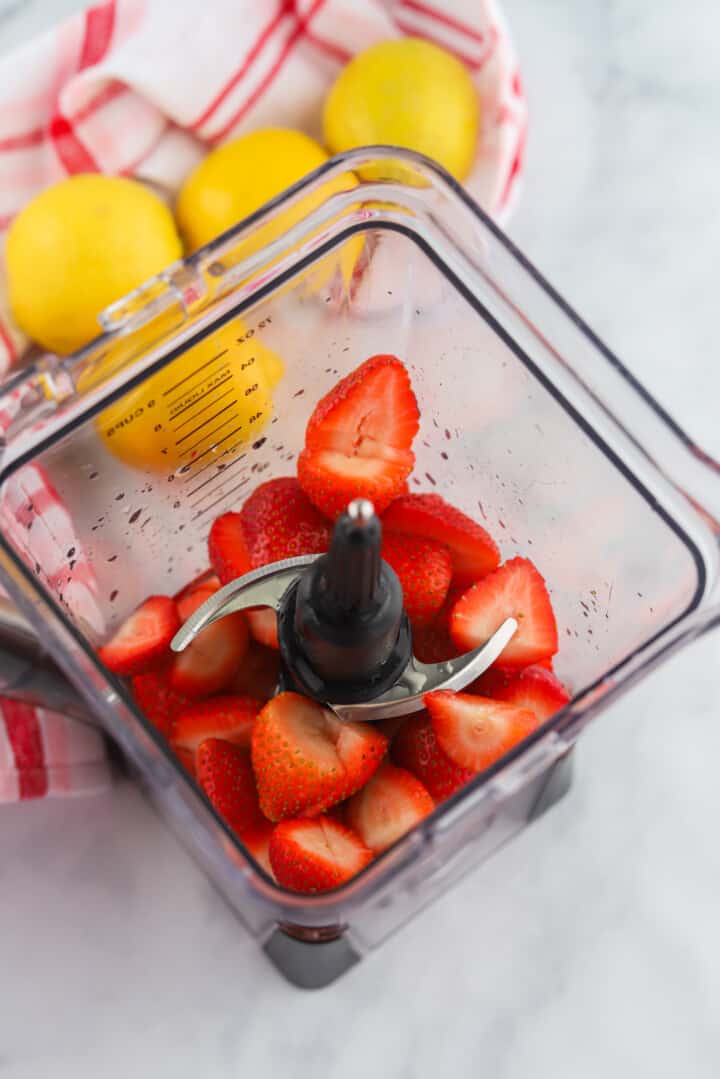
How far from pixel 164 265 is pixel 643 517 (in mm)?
282

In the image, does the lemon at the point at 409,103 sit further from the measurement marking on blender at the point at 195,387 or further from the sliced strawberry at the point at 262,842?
the sliced strawberry at the point at 262,842

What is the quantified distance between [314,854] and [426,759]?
56mm

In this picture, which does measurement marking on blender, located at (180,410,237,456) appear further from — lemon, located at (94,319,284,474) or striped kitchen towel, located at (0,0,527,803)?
striped kitchen towel, located at (0,0,527,803)

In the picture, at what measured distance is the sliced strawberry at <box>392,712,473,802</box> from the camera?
0.47 m

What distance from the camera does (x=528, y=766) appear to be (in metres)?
0.40

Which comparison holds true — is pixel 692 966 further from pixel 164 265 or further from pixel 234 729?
pixel 164 265

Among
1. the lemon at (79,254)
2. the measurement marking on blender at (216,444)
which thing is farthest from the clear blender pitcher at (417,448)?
the lemon at (79,254)

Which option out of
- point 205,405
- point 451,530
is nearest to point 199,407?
point 205,405

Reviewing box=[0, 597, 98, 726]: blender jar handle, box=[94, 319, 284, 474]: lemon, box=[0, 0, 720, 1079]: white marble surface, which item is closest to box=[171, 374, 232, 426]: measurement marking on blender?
box=[94, 319, 284, 474]: lemon

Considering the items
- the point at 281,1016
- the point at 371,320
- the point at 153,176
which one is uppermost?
the point at 153,176

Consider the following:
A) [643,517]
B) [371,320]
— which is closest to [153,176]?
[371,320]

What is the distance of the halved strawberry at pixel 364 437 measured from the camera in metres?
0.48

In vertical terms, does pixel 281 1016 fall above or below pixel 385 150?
below

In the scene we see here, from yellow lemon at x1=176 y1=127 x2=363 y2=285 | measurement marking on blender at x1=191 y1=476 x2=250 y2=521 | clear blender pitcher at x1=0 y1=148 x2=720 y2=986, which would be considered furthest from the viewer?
yellow lemon at x1=176 y1=127 x2=363 y2=285
